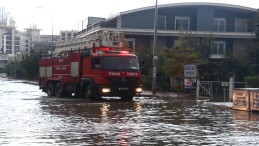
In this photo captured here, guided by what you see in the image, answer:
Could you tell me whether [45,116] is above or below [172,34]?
below

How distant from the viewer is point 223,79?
4091cm

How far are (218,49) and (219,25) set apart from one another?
12.6ft

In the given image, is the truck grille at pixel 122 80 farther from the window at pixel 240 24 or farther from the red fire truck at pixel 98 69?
the window at pixel 240 24

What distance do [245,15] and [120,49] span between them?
3566 cm

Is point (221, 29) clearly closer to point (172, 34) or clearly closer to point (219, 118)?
point (172, 34)

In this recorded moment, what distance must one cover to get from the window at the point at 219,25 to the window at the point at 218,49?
1.95 meters

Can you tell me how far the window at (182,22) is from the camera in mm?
58438

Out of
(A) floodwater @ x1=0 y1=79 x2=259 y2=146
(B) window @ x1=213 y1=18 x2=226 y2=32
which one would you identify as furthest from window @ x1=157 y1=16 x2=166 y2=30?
(A) floodwater @ x1=0 y1=79 x2=259 y2=146

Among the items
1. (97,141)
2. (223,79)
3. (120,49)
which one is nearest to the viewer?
(97,141)

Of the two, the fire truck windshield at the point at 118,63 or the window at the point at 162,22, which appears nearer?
the fire truck windshield at the point at 118,63

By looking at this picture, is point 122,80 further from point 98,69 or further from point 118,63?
point 98,69

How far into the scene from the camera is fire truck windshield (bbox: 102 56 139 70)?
87.0 ft

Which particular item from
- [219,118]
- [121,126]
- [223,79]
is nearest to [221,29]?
[223,79]

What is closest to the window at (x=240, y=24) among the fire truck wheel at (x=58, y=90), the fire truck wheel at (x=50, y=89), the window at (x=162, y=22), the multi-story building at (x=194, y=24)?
the multi-story building at (x=194, y=24)
